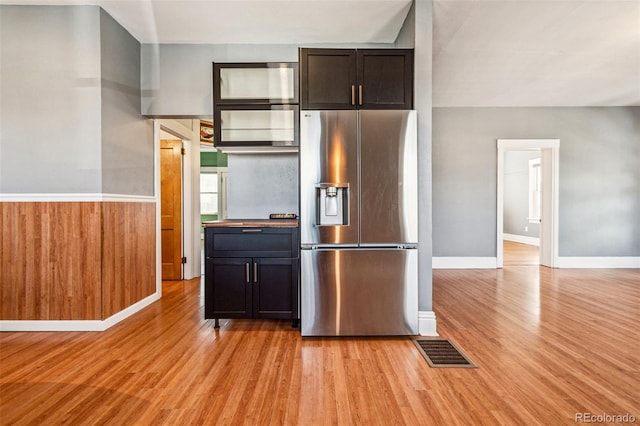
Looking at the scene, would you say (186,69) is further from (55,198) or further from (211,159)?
(211,159)

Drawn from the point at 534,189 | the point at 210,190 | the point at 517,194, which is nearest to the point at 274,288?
the point at 210,190

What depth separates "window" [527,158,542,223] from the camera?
8641 millimetres

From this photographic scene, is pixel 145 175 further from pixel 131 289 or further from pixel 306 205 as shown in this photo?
pixel 306 205

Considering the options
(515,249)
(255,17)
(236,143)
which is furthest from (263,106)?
(515,249)

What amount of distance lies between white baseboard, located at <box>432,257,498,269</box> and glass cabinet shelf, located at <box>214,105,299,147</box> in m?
3.63

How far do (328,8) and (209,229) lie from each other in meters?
2.13

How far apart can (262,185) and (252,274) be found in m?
1.08

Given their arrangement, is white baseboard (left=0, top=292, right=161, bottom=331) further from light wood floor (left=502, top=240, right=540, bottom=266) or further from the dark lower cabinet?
light wood floor (left=502, top=240, right=540, bottom=266)

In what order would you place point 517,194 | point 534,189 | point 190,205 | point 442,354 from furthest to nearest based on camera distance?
1. point 517,194
2. point 534,189
3. point 190,205
4. point 442,354

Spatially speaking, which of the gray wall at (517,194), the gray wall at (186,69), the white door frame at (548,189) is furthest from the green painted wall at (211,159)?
the gray wall at (517,194)

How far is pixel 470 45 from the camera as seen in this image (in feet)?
11.7

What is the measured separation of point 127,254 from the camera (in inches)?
128

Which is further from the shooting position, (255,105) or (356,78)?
(255,105)

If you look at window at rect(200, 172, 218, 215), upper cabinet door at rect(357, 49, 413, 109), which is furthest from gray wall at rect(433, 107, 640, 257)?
window at rect(200, 172, 218, 215)
